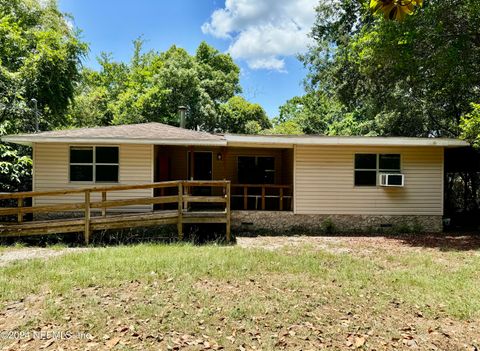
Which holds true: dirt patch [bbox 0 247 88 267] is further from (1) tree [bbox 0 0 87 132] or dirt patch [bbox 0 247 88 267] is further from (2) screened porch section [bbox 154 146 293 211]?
(1) tree [bbox 0 0 87 132]

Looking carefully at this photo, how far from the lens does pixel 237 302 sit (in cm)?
452

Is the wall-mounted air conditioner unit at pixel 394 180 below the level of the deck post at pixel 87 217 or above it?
above

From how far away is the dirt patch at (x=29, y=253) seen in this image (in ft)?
21.5

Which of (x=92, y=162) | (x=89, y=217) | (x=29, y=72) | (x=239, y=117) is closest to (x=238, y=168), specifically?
(x=92, y=162)

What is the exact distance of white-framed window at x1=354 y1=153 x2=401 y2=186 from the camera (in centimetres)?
1042

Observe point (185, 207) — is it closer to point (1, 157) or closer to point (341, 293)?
point (341, 293)

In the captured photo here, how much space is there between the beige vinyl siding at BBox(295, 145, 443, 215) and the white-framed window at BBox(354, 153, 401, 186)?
153mm

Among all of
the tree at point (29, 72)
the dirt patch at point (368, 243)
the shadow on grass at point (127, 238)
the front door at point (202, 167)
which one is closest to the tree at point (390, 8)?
the dirt patch at point (368, 243)

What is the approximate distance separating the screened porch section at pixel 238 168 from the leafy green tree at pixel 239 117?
13.2 m

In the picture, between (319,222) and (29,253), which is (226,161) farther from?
(29,253)

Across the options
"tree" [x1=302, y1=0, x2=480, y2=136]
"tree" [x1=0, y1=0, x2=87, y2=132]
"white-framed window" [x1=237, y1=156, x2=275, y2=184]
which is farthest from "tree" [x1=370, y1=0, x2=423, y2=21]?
"tree" [x1=0, y1=0, x2=87, y2=132]

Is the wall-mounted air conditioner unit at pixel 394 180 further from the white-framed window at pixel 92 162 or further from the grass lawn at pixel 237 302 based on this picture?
the white-framed window at pixel 92 162

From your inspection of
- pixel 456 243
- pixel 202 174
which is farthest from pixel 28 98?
pixel 456 243

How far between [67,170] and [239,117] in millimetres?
18468
